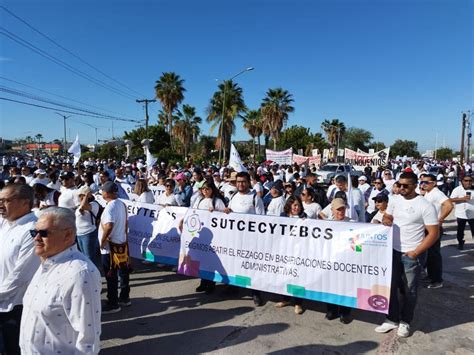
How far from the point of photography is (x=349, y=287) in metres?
4.09

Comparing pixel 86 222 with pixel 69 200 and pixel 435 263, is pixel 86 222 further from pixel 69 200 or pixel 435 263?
pixel 435 263

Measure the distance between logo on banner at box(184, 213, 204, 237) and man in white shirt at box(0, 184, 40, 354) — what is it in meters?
2.69

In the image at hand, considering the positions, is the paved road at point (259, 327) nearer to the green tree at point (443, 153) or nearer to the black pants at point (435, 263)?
the black pants at point (435, 263)

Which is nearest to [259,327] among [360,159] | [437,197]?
[437,197]

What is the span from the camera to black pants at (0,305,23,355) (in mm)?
2609

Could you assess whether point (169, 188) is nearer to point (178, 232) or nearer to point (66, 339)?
point (178, 232)

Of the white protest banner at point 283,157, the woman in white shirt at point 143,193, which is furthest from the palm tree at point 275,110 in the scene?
the woman in white shirt at point 143,193

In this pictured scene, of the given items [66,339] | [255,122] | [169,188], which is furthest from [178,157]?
[66,339]

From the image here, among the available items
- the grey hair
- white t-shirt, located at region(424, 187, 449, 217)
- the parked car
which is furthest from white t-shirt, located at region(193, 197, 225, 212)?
the parked car

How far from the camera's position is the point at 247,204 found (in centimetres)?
544

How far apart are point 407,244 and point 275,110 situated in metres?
42.1

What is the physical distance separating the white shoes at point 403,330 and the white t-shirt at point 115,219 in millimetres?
3688

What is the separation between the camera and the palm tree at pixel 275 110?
4484cm

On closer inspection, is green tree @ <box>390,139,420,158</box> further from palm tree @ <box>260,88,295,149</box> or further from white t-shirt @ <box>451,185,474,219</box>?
white t-shirt @ <box>451,185,474,219</box>
